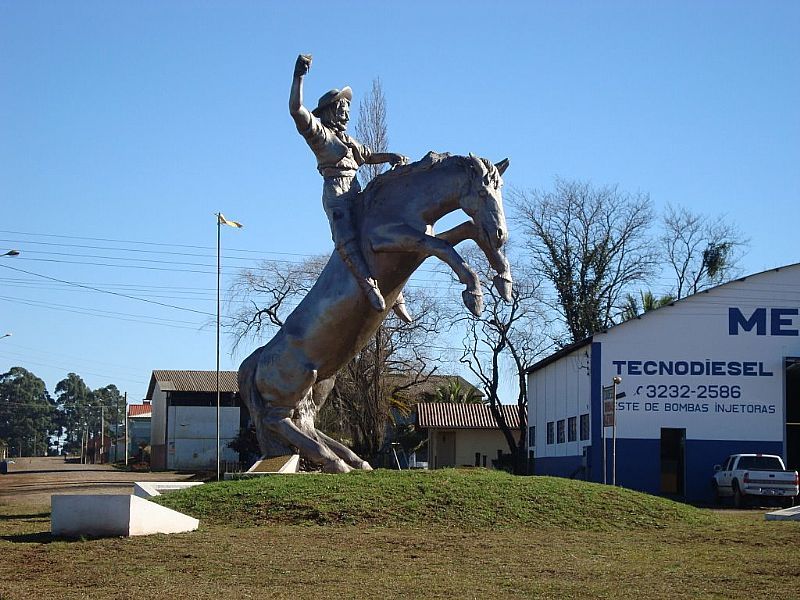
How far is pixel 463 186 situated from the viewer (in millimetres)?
16734

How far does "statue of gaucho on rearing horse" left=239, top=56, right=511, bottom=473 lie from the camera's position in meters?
16.6

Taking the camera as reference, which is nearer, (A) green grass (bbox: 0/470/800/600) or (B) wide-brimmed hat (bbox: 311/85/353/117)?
(A) green grass (bbox: 0/470/800/600)

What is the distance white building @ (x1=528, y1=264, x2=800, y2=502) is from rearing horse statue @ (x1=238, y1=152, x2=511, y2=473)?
22.9 meters

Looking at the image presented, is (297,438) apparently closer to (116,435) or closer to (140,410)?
(140,410)

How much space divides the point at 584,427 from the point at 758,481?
9.79 m

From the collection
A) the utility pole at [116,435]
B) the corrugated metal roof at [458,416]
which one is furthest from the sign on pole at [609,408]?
the utility pole at [116,435]

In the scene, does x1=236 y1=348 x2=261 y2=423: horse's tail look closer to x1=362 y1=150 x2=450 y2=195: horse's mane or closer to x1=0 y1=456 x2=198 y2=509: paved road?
x1=362 y1=150 x2=450 y2=195: horse's mane

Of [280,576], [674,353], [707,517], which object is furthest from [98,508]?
[674,353]

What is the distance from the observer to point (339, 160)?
1822 cm

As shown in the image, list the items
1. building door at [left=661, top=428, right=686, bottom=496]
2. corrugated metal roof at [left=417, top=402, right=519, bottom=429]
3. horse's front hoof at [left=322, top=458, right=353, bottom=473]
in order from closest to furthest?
1. horse's front hoof at [left=322, top=458, right=353, bottom=473]
2. building door at [left=661, top=428, right=686, bottom=496]
3. corrugated metal roof at [left=417, top=402, right=519, bottom=429]

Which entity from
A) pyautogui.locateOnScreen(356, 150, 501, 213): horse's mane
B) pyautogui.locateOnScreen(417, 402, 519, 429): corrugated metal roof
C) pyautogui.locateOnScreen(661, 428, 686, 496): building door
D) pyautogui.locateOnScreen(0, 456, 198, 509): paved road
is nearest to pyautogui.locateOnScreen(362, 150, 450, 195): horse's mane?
pyautogui.locateOnScreen(356, 150, 501, 213): horse's mane

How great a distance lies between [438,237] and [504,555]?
5916 millimetres

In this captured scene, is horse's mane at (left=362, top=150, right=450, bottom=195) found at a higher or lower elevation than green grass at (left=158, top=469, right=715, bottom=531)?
higher

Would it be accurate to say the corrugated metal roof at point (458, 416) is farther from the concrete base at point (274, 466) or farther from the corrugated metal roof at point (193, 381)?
the concrete base at point (274, 466)
